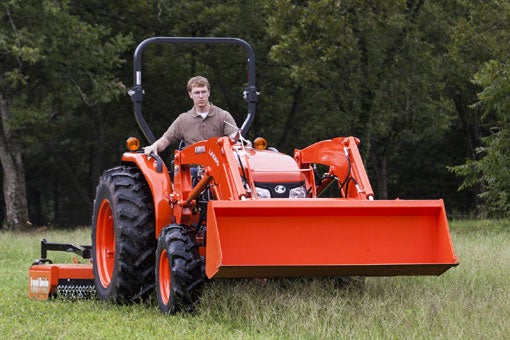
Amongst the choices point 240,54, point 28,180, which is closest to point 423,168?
point 240,54

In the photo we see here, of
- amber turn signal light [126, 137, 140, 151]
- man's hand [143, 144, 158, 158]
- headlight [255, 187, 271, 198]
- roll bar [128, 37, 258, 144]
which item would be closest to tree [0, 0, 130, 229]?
roll bar [128, 37, 258, 144]

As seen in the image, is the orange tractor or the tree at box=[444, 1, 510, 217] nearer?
the orange tractor

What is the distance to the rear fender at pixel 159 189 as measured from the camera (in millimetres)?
8901

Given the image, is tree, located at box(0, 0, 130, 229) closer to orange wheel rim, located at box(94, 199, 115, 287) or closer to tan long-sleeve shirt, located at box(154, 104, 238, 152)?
orange wheel rim, located at box(94, 199, 115, 287)

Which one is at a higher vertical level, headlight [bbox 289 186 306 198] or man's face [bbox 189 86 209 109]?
man's face [bbox 189 86 209 109]

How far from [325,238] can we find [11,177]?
66.4 feet

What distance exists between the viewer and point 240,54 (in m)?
30.9

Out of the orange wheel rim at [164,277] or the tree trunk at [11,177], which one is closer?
the orange wheel rim at [164,277]

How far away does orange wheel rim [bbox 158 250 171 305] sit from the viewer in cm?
833

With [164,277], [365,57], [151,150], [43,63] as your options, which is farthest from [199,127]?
[43,63]

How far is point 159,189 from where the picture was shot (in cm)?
899

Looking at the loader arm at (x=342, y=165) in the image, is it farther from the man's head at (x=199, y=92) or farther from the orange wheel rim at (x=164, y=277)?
the orange wheel rim at (x=164, y=277)

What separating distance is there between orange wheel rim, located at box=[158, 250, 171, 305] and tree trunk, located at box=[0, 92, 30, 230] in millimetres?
18511

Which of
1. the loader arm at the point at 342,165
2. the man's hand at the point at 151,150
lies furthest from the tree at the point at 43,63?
the loader arm at the point at 342,165
